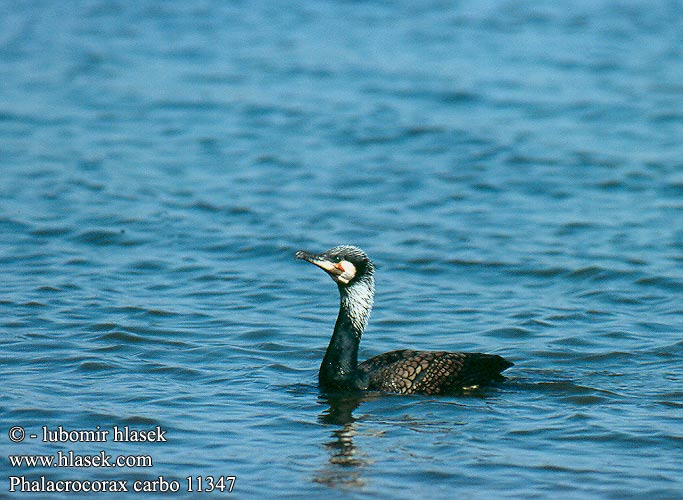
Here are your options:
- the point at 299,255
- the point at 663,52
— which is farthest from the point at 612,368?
the point at 663,52

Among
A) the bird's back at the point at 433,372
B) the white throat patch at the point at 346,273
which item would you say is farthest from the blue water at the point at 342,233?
the white throat patch at the point at 346,273

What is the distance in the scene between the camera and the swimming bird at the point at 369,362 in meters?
9.68

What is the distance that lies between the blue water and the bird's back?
0.16m

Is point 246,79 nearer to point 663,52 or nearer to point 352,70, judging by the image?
point 352,70

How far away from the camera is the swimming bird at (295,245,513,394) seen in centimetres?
968

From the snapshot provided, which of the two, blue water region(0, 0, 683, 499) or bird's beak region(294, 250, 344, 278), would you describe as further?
bird's beak region(294, 250, 344, 278)

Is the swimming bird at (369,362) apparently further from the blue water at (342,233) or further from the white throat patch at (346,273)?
the blue water at (342,233)

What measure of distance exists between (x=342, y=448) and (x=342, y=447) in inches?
0.6

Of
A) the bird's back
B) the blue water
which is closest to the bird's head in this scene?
the bird's back

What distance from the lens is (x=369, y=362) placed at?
33.0 feet

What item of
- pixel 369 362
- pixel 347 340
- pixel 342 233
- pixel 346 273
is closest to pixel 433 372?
pixel 369 362

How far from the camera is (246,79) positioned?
2219 cm

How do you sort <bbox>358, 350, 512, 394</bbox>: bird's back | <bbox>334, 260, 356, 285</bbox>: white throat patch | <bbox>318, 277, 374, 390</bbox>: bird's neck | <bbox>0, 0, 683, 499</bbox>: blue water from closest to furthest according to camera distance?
<bbox>0, 0, 683, 499</bbox>: blue water < <bbox>358, 350, 512, 394</bbox>: bird's back < <bbox>318, 277, 374, 390</bbox>: bird's neck < <bbox>334, 260, 356, 285</bbox>: white throat patch

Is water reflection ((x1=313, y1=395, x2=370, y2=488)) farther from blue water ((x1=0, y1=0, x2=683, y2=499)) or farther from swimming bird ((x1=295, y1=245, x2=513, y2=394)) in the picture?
swimming bird ((x1=295, y1=245, x2=513, y2=394))
